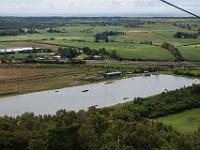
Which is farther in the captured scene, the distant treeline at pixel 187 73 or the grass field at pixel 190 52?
the grass field at pixel 190 52

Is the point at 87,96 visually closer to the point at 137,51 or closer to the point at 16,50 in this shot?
the point at 137,51

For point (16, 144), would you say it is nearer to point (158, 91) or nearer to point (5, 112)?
point (5, 112)

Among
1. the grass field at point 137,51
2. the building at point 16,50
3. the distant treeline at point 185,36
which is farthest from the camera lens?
the distant treeline at point 185,36

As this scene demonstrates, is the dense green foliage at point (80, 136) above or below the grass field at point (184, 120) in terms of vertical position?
above

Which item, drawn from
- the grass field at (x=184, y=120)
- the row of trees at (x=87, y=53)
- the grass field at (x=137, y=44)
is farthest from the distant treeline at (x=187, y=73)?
the grass field at (x=184, y=120)

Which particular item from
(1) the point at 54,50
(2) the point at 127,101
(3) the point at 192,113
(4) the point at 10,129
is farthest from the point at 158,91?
(1) the point at 54,50

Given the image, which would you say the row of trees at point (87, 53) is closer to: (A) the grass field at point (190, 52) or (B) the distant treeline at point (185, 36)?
(A) the grass field at point (190, 52)

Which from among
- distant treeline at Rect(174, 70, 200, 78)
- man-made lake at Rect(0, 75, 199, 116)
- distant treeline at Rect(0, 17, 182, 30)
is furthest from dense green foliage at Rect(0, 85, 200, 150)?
distant treeline at Rect(0, 17, 182, 30)
